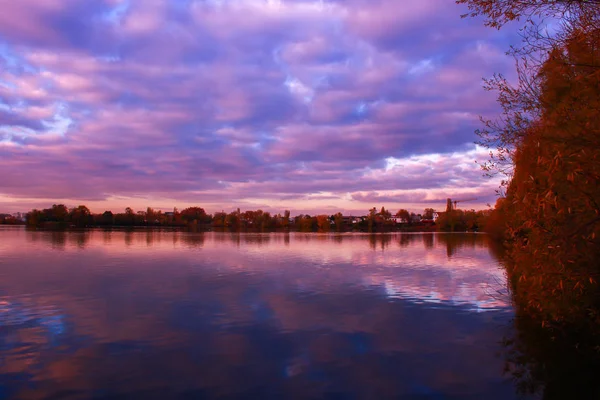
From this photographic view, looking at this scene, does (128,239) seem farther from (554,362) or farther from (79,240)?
(554,362)

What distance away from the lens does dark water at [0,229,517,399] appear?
11.5m

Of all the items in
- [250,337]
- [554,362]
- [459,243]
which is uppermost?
[250,337]

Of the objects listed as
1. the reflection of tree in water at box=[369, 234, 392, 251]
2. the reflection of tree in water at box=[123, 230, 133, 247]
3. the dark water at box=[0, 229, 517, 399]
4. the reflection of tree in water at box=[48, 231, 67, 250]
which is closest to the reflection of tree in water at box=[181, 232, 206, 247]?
the reflection of tree in water at box=[123, 230, 133, 247]

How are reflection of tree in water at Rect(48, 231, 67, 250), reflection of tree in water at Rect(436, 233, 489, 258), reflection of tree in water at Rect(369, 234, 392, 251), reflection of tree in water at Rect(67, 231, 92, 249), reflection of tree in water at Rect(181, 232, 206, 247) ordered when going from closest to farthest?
reflection of tree in water at Rect(48, 231, 67, 250), reflection of tree in water at Rect(67, 231, 92, 249), reflection of tree in water at Rect(436, 233, 489, 258), reflection of tree in water at Rect(369, 234, 392, 251), reflection of tree in water at Rect(181, 232, 206, 247)

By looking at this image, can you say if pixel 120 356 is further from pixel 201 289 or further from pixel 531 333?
pixel 531 333

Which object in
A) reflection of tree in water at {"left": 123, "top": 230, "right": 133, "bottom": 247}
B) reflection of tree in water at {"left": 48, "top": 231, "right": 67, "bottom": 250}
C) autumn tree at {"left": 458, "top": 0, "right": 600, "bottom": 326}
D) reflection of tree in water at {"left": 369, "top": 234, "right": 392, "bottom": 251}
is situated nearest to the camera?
autumn tree at {"left": 458, "top": 0, "right": 600, "bottom": 326}

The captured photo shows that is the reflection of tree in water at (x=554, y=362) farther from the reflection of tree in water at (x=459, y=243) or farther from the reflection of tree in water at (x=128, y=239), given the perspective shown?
the reflection of tree in water at (x=128, y=239)

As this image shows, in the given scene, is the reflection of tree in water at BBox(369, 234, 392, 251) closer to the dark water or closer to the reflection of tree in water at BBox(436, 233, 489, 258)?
the reflection of tree in water at BBox(436, 233, 489, 258)

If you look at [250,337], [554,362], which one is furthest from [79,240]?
[554,362]

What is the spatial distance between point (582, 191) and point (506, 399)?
556cm

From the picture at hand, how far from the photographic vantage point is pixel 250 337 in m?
15.7

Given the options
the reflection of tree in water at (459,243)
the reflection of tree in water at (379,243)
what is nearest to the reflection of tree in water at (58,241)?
the reflection of tree in water at (379,243)

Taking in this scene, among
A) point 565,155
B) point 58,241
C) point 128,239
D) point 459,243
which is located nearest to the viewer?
point 565,155

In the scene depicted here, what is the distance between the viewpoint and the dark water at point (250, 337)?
1150cm
